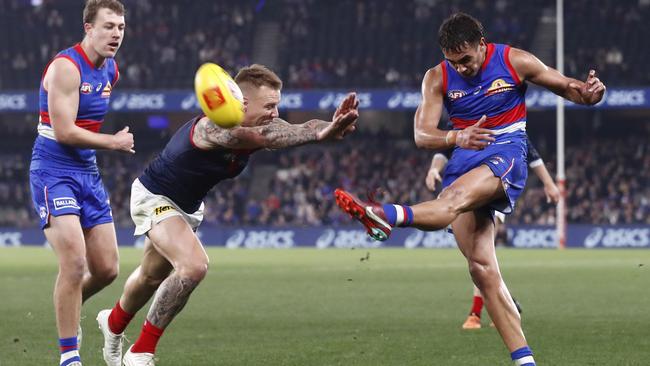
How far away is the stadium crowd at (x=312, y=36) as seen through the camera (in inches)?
1630

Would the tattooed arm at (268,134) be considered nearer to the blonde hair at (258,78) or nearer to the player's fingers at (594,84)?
the blonde hair at (258,78)

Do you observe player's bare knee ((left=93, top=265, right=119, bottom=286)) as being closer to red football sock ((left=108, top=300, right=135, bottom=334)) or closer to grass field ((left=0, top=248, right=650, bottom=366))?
red football sock ((left=108, top=300, right=135, bottom=334))

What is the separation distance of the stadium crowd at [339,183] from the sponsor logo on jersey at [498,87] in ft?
95.3

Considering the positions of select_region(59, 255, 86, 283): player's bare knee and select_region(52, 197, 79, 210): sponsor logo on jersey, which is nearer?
select_region(59, 255, 86, 283): player's bare knee

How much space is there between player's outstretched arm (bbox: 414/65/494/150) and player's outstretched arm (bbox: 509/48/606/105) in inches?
21.6

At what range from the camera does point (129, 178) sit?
Result: 41.8m

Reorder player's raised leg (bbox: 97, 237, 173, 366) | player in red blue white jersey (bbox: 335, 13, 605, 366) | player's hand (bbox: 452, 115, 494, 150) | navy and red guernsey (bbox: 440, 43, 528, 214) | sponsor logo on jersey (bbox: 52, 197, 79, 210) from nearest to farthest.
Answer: player's hand (bbox: 452, 115, 494, 150), player in red blue white jersey (bbox: 335, 13, 605, 366), navy and red guernsey (bbox: 440, 43, 528, 214), sponsor logo on jersey (bbox: 52, 197, 79, 210), player's raised leg (bbox: 97, 237, 173, 366)

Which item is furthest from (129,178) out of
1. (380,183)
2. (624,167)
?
(624,167)

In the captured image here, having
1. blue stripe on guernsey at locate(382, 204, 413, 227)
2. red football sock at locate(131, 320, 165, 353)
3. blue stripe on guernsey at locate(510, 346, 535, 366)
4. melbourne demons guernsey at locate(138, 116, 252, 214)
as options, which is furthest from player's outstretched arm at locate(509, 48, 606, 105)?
red football sock at locate(131, 320, 165, 353)

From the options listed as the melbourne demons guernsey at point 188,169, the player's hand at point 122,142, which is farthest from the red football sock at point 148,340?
the player's hand at point 122,142

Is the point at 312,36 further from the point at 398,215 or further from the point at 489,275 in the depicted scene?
the point at 398,215

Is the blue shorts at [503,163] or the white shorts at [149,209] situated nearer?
the blue shorts at [503,163]

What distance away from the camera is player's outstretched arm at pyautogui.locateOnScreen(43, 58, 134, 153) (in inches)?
306

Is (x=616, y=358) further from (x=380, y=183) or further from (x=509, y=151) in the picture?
(x=380, y=183)
